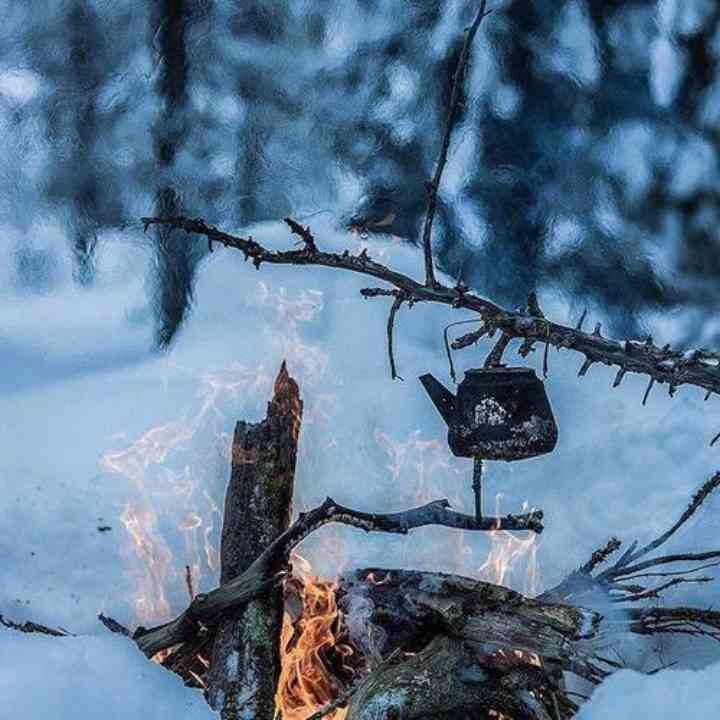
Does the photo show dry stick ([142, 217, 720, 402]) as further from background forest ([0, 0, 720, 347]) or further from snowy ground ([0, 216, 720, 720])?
background forest ([0, 0, 720, 347])

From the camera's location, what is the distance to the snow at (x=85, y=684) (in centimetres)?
136

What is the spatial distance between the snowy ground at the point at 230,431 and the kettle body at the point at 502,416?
131cm

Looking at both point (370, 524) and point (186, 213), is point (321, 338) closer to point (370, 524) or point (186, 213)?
point (186, 213)

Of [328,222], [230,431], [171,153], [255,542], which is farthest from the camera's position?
[171,153]

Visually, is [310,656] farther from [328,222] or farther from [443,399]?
[328,222]

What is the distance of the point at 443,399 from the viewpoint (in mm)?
2893

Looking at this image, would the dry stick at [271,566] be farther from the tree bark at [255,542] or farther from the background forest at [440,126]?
the background forest at [440,126]

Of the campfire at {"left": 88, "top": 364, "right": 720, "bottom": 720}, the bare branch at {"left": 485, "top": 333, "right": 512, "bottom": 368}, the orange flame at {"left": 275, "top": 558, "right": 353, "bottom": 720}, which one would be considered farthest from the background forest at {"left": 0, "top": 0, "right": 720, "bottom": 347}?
the orange flame at {"left": 275, "top": 558, "right": 353, "bottom": 720}

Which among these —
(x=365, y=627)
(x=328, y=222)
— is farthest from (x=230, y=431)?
(x=365, y=627)

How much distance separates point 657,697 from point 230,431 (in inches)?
147

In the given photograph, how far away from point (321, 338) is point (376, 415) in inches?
30.3

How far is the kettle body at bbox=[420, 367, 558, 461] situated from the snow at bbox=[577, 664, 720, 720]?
1346 millimetres

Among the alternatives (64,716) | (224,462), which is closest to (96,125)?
(224,462)

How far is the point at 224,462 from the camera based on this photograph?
4656 mm
